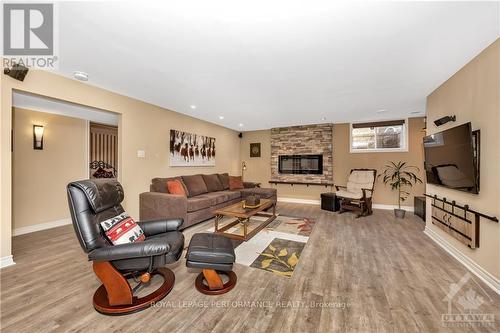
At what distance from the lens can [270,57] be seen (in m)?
2.26

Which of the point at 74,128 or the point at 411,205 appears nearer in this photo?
the point at 74,128

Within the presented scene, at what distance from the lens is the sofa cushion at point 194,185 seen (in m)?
4.45

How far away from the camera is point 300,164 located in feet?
20.8

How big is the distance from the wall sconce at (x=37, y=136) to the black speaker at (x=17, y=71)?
5.58 ft

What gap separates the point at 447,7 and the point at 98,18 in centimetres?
286

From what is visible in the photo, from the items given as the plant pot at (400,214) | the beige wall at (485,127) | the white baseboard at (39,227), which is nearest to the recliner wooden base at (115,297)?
the white baseboard at (39,227)

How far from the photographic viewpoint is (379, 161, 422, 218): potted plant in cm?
479

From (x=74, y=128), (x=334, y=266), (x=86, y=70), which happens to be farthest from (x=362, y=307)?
(x=74, y=128)

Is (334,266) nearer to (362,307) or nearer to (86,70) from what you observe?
(362,307)

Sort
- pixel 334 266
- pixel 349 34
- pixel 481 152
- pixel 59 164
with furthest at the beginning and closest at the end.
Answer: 1. pixel 59 164
2. pixel 334 266
3. pixel 481 152
4. pixel 349 34

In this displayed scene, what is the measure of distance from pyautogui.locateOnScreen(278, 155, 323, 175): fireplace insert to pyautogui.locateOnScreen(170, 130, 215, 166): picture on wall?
7.67 ft

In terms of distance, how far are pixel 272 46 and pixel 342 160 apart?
467 centimetres

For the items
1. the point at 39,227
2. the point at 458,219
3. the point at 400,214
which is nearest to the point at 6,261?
the point at 39,227

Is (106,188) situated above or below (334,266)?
above
